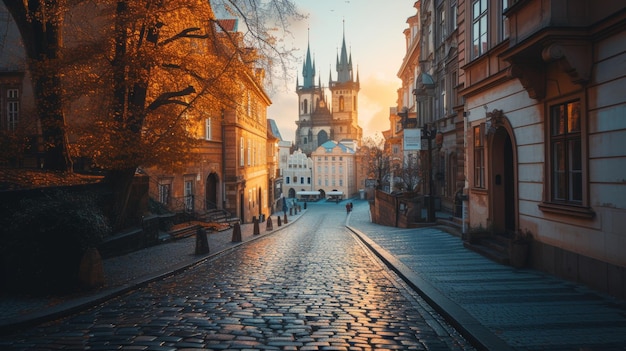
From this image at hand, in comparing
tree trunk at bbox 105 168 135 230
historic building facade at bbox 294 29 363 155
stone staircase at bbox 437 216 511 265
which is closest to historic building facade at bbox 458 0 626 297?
stone staircase at bbox 437 216 511 265

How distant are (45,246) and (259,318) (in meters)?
4.22

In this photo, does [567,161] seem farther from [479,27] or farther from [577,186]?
[479,27]

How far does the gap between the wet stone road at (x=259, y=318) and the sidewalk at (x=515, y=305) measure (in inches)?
13.1

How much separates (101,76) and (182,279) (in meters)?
6.43

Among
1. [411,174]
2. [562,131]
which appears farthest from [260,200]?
[562,131]

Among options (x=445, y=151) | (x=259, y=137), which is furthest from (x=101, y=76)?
(x=259, y=137)

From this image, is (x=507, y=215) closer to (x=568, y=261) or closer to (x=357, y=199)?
(x=568, y=261)

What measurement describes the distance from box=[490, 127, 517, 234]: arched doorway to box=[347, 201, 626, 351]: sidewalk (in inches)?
58.7

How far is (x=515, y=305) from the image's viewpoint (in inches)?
311

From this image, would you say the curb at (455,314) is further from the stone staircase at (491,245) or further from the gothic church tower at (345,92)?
the gothic church tower at (345,92)

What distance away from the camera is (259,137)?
162 ft

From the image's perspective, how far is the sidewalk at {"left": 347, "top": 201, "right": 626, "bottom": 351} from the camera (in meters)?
6.14

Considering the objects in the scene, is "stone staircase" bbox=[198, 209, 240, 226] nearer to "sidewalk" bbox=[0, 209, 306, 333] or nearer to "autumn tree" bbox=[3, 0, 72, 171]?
"sidewalk" bbox=[0, 209, 306, 333]

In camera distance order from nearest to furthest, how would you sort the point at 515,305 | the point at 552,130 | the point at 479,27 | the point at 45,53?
the point at 515,305 → the point at 552,130 → the point at 45,53 → the point at 479,27
